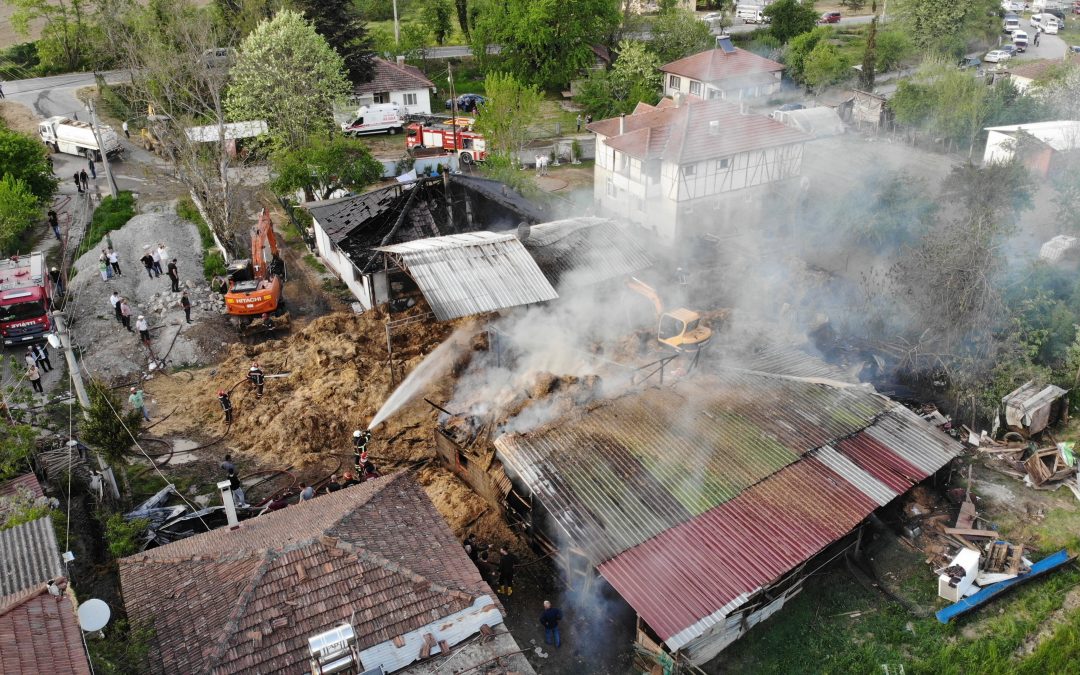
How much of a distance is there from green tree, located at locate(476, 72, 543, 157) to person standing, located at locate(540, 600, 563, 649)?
26.3m

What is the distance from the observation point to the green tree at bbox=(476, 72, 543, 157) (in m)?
36.9

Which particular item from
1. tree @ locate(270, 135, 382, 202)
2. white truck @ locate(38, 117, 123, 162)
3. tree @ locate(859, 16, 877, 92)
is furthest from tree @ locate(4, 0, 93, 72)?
tree @ locate(859, 16, 877, 92)

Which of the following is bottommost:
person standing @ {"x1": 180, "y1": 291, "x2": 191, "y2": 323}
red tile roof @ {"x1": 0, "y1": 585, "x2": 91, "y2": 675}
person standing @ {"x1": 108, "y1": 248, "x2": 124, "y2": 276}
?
person standing @ {"x1": 180, "y1": 291, "x2": 191, "y2": 323}

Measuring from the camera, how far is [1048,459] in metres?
18.3

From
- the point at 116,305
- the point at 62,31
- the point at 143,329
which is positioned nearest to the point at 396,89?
the point at 62,31

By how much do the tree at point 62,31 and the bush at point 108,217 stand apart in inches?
1005

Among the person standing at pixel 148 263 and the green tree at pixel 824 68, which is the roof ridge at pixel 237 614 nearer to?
the person standing at pixel 148 263

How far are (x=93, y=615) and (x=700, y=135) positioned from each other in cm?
2736

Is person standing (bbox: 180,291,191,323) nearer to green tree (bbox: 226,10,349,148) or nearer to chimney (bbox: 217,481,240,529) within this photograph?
green tree (bbox: 226,10,349,148)

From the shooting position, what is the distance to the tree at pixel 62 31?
51906mm

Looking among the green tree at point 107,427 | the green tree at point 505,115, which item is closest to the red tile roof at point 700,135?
the green tree at point 505,115

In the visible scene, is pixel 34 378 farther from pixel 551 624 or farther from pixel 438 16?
Result: pixel 438 16

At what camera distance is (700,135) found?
31.3 metres

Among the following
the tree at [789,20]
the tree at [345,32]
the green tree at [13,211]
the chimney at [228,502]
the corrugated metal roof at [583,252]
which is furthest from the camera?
the tree at [789,20]
